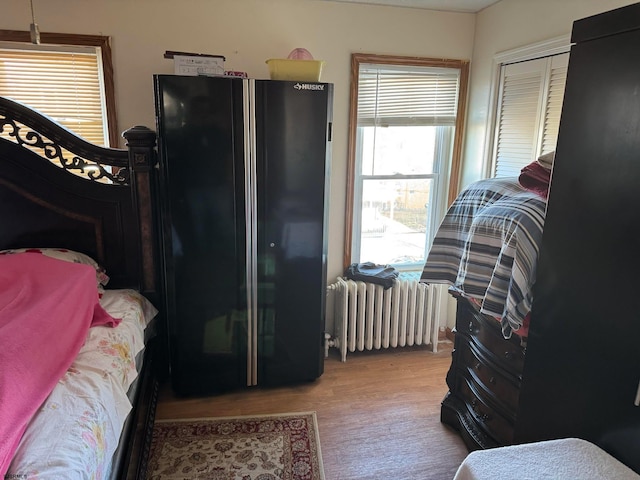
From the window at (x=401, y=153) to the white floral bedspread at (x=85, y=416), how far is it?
5.98 feet

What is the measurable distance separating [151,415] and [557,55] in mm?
2866

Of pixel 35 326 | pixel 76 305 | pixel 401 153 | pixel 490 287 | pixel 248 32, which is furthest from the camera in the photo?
pixel 401 153

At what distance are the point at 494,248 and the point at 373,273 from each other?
142 cm

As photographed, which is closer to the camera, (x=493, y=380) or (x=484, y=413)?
(x=493, y=380)

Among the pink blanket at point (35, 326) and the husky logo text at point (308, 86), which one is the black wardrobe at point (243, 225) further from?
the pink blanket at point (35, 326)

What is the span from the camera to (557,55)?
2379mm

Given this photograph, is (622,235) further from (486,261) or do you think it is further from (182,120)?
(182,120)

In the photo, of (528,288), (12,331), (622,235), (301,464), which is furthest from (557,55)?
(12,331)

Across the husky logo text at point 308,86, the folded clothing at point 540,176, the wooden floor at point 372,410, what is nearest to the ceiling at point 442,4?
the husky logo text at point 308,86

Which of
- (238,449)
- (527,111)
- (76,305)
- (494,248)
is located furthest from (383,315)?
(76,305)

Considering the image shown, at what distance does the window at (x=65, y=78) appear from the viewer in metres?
2.54

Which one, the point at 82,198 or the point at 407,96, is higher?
the point at 407,96

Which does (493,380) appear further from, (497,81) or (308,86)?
(497,81)

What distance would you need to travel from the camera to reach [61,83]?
2.63m
